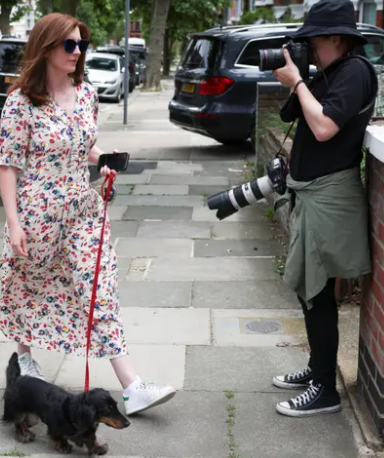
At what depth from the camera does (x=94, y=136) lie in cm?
370

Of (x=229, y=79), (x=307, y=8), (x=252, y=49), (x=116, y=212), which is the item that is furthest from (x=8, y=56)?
(x=307, y=8)

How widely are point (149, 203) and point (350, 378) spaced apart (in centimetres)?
504

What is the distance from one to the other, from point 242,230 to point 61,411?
4.60 meters

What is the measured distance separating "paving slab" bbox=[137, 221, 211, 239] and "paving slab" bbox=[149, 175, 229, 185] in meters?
2.07

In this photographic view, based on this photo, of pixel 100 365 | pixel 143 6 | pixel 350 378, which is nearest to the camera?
pixel 350 378

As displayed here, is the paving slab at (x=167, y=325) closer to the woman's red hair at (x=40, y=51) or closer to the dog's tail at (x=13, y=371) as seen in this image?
the dog's tail at (x=13, y=371)

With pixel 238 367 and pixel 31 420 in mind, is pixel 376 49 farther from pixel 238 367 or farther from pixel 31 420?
pixel 31 420

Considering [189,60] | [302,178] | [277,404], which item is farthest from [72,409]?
[189,60]

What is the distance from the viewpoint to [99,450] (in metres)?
3.36

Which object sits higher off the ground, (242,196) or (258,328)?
(242,196)

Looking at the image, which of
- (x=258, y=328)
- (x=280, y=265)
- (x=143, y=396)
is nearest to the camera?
(x=143, y=396)

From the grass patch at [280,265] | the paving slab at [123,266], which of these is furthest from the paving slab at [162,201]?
the grass patch at [280,265]

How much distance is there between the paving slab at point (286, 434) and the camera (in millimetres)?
3436

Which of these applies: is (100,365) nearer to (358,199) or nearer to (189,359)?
(189,359)
